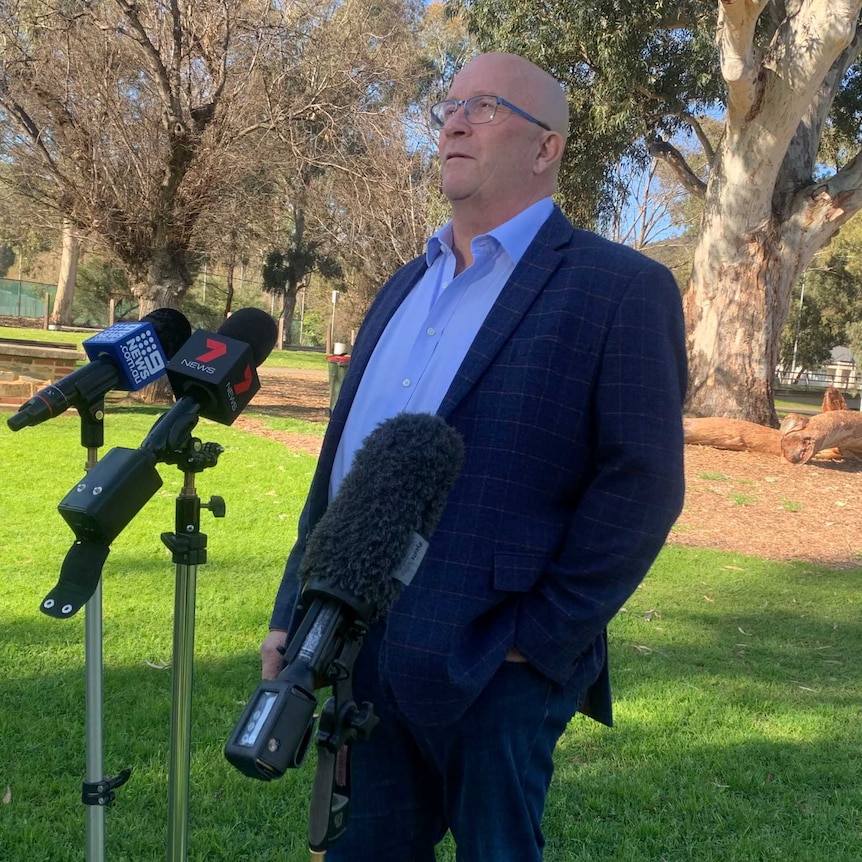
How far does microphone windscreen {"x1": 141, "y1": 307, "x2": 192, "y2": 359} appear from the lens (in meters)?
2.51

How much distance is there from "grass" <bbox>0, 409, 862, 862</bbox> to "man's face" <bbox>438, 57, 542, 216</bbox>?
2.44 metres

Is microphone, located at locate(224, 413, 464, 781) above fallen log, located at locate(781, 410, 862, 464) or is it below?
above

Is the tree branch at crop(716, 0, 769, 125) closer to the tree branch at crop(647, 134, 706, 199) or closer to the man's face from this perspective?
the tree branch at crop(647, 134, 706, 199)

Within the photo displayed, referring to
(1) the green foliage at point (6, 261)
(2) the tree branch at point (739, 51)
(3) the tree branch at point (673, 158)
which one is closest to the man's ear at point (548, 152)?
(2) the tree branch at point (739, 51)

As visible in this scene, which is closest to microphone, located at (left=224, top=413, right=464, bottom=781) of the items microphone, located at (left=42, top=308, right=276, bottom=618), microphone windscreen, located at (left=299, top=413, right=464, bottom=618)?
microphone windscreen, located at (left=299, top=413, right=464, bottom=618)

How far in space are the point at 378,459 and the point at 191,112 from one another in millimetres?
14364

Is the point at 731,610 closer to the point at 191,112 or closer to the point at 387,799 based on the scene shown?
the point at 387,799

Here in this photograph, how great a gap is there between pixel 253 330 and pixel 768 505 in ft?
31.8

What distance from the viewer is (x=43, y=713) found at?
14.0 ft

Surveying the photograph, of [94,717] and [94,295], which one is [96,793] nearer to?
[94,717]

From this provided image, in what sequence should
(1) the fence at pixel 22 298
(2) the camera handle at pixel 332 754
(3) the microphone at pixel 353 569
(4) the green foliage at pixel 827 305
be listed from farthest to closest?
(1) the fence at pixel 22 298
(4) the green foliage at pixel 827 305
(2) the camera handle at pixel 332 754
(3) the microphone at pixel 353 569

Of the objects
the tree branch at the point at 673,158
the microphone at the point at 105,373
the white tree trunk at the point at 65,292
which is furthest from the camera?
the white tree trunk at the point at 65,292

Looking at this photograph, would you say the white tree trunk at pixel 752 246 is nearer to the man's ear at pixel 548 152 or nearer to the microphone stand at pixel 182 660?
the man's ear at pixel 548 152

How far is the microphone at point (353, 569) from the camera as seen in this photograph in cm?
127
